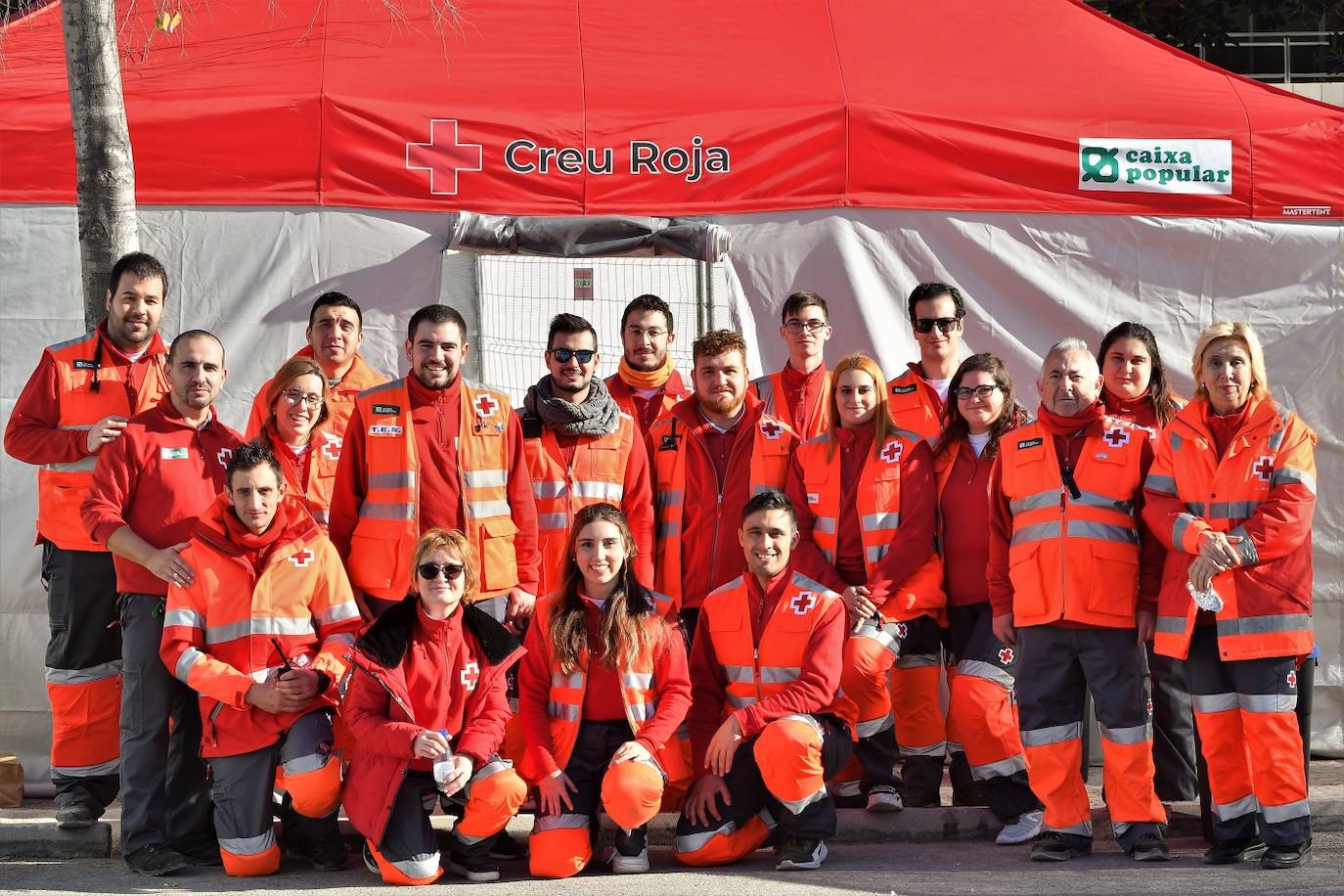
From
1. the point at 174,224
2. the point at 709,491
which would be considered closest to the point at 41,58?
the point at 174,224

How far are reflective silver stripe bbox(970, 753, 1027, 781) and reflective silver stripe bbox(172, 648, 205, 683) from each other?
2.74m

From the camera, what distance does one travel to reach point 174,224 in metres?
7.00

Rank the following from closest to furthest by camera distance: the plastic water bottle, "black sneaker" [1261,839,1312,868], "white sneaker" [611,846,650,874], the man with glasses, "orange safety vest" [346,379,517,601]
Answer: the plastic water bottle → "black sneaker" [1261,839,1312,868] → "white sneaker" [611,846,650,874] → "orange safety vest" [346,379,517,601] → the man with glasses

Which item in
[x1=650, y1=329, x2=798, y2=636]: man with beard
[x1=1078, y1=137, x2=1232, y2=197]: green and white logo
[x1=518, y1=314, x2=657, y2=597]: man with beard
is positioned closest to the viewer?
[x1=518, y1=314, x2=657, y2=597]: man with beard

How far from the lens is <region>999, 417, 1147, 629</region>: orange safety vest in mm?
5352

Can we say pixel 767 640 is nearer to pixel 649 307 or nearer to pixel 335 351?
pixel 649 307

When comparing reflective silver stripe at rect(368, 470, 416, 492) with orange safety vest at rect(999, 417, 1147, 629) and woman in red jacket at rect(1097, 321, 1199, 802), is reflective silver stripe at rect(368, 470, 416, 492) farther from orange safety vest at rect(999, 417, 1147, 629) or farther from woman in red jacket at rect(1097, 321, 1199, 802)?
woman in red jacket at rect(1097, 321, 1199, 802)

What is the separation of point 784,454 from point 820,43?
8.21 feet

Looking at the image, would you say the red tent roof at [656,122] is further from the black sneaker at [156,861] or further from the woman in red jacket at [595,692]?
the black sneaker at [156,861]

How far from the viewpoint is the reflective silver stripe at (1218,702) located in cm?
531

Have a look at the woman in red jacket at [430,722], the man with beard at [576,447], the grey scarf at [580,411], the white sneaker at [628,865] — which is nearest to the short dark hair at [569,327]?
the man with beard at [576,447]

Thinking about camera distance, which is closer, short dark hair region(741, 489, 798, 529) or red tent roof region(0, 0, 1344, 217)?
short dark hair region(741, 489, 798, 529)

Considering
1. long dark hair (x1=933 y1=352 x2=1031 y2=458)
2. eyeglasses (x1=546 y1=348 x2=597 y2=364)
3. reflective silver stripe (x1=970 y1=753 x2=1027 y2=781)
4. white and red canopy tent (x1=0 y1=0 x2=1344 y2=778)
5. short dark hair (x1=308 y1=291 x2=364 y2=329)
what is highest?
white and red canopy tent (x1=0 y1=0 x2=1344 y2=778)

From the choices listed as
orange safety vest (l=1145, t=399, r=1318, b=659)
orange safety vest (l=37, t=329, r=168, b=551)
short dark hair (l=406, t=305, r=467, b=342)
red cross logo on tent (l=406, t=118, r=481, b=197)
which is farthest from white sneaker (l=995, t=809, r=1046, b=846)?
red cross logo on tent (l=406, t=118, r=481, b=197)
